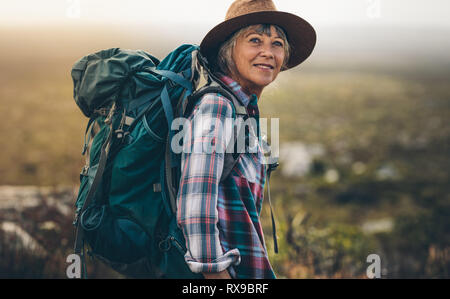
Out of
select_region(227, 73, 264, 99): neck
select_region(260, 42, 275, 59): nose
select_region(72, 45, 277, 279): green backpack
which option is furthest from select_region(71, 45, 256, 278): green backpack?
select_region(260, 42, 275, 59): nose

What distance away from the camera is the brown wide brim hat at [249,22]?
6.44ft

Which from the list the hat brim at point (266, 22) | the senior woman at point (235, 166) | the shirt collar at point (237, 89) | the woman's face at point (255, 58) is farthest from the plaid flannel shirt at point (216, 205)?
the hat brim at point (266, 22)

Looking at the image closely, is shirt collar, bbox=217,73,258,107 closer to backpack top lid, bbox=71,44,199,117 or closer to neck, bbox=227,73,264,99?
neck, bbox=227,73,264,99

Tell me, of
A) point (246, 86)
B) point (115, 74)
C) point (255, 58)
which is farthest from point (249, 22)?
point (115, 74)

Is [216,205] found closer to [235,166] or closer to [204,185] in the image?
[204,185]

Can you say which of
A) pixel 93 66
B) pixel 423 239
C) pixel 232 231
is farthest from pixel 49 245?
pixel 423 239

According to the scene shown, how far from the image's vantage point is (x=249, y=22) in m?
1.98

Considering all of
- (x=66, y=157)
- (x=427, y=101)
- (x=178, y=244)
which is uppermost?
(x=427, y=101)

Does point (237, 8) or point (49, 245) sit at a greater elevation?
point (237, 8)

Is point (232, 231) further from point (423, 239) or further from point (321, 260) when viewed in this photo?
point (423, 239)

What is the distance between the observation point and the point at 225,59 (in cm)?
206

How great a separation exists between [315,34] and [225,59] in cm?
58

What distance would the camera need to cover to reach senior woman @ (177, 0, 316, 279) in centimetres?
161

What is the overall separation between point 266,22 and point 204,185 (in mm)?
926
